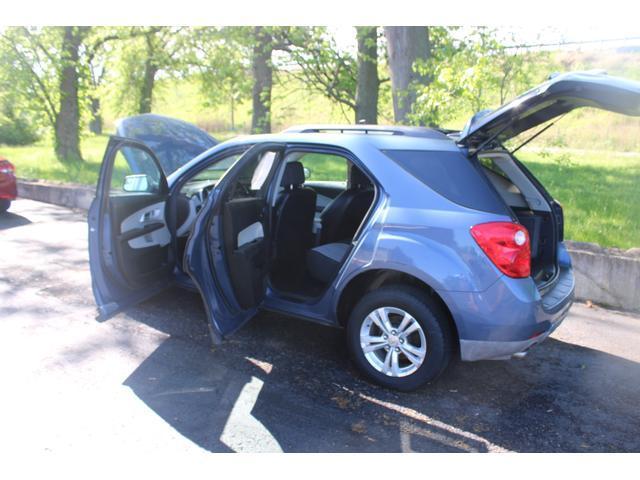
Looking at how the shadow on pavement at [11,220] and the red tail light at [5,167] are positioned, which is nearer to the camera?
the shadow on pavement at [11,220]

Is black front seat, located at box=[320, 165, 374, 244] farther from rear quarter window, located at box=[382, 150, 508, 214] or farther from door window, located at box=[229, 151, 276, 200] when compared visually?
rear quarter window, located at box=[382, 150, 508, 214]

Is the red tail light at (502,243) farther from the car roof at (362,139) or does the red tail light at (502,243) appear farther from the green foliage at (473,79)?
the green foliage at (473,79)

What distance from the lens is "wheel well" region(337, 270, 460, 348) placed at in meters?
3.27

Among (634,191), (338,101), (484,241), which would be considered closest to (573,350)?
(484,241)

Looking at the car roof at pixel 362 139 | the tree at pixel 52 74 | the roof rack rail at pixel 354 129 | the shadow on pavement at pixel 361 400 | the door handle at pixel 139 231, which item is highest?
the tree at pixel 52 74

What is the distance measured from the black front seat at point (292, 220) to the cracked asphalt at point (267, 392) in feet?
1.81

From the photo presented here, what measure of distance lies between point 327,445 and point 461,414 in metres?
0.90

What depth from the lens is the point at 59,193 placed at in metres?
9.94

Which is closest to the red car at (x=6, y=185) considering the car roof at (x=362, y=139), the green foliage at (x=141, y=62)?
the car roof at (x=362, y=139)

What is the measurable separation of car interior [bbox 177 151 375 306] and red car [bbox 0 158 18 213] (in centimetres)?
524

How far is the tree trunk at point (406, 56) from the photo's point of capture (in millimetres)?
7723

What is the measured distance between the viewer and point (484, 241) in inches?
118

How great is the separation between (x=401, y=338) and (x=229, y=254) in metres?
1.38

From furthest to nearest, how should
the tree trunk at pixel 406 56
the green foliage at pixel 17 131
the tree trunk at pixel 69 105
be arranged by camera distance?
1. the green foliage at pixel 17 131
2. the tree trunk at pixel 69 105
3. the tree trunk at pixel 406 56
